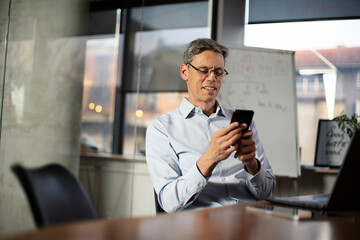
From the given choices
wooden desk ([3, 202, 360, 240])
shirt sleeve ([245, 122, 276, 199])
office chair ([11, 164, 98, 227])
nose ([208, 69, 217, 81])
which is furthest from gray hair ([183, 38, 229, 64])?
office chair ([11, 164, 98, 227])

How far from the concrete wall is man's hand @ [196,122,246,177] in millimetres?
1064

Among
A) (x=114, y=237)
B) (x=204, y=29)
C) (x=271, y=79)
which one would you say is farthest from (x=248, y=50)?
(x=114, y=237)

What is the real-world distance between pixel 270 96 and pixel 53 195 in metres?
2.70

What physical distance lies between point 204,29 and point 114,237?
12.1 ft

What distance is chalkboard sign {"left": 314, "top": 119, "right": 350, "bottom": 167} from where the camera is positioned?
3.29 m

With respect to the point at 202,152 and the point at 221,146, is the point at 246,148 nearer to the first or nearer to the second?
the point at 221,146

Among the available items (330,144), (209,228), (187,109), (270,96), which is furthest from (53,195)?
(330,144)

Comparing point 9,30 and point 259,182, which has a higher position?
point 9,30

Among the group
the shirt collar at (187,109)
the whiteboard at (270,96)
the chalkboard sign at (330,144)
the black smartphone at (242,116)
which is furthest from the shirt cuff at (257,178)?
the chalkboard sign at (330,144)

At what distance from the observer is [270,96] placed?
A: 3.37 metres

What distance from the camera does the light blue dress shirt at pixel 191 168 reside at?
1.66 metres

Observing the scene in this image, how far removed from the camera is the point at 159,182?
1.74 meters

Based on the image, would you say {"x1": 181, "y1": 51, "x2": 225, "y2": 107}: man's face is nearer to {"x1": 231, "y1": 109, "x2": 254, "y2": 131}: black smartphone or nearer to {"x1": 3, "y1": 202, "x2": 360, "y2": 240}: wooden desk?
{"x1": 231, "y1": 109, "x2": 254, "y2": 131}: black smartphone

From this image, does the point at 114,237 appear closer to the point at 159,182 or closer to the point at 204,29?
the point at 159,182
